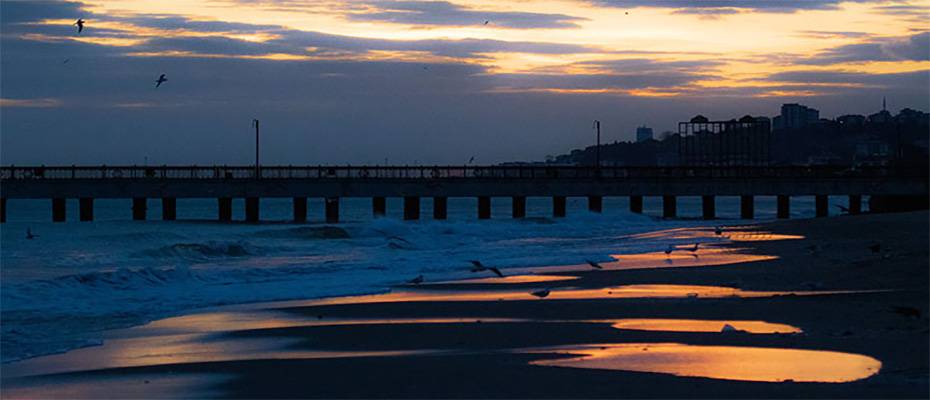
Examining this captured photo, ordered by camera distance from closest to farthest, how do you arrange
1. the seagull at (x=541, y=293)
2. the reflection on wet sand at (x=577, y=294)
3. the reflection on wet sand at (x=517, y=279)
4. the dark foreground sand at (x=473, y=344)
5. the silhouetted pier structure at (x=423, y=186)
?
the dark foreground sand at (x=473, y=344) → the reflection on wet sand at (x=577, y=294) → the seagull at (x=541, y=293) → the reflection on wet sand at (x=517, y=279) → the silhouetted pier structure at (x=423, y=186)

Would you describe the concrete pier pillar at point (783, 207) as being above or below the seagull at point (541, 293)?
below

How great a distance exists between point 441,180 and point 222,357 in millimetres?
44436

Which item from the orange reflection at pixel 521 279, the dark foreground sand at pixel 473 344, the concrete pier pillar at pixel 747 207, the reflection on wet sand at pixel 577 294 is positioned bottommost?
the concrete pier pillar at pixel 747 207

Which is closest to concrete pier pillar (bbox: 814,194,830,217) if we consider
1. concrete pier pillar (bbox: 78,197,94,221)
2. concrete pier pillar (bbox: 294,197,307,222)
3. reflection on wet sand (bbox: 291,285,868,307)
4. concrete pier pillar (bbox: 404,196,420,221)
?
concrete pier pillar (bbox: 404,196,420,221)

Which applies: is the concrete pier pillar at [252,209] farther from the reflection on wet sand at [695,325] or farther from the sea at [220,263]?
the reflection on wet sand at [695,325]

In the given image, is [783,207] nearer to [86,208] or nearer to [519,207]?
[519,207]

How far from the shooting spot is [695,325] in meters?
14.3

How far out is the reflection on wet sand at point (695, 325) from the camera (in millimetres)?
13669

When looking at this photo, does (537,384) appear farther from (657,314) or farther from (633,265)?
(633,265)

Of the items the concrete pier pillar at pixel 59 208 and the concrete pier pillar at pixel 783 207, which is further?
the concrete pier pillar at pixel 783 207

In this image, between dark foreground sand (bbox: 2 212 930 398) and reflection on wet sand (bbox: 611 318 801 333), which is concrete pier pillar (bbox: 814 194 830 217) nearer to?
dark foreground sand (bbox: 2 212 930 398)

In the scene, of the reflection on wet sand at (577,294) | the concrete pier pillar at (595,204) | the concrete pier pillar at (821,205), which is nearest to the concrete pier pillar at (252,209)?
the concrete pier pillar at (595,204)

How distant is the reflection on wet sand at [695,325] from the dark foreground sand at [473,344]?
25 centimetres

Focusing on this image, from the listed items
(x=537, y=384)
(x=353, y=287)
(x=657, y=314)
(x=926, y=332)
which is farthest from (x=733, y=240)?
(x=537, y=384)
